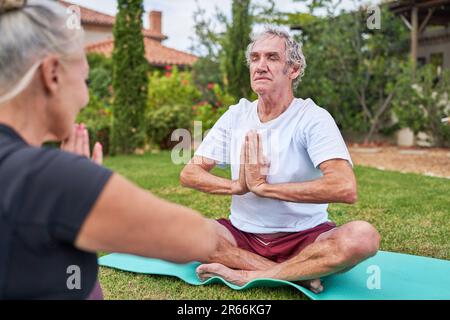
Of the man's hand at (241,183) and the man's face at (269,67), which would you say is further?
the man's face at (269,67)

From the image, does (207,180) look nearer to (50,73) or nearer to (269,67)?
(269,67)

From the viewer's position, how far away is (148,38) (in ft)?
91.8

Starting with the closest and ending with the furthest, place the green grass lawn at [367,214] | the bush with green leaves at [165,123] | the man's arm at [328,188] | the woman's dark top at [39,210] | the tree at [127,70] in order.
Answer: the woman's dark top at [39,210] → the man's arm at [328,188] → the green grass lawn at [367,214] → the tree at [127,70] → the bush with green leaves at [165,123]

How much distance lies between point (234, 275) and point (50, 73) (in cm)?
227

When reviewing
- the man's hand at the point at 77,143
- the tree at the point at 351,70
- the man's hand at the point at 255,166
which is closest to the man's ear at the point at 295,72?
the man's hand at the point at 255,166

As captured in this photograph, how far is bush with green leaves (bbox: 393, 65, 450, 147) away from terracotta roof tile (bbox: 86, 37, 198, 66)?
39.6 ft

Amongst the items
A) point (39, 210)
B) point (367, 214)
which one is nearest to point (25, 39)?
point (39, 210)

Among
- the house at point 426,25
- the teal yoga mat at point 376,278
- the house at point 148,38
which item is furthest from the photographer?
the house at point 148,38

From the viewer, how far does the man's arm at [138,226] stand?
42.6 inches

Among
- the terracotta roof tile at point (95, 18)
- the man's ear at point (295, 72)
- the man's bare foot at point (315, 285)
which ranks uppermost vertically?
the terracotta roof tile at point (95, 18)

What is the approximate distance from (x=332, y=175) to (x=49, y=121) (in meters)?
1.85

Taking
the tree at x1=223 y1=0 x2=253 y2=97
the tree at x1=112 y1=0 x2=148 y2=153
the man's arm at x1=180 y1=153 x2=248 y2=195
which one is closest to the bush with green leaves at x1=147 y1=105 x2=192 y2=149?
the tree at x1=112 y1=0 x2=148 y2=153

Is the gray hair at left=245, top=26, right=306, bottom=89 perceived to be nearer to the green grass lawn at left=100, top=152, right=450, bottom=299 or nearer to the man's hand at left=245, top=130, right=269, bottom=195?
the man's hand at left=245, top=130, right=269, bottom=195

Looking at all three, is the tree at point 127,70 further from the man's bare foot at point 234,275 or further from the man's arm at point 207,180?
the man's bare foot at point 234,275
